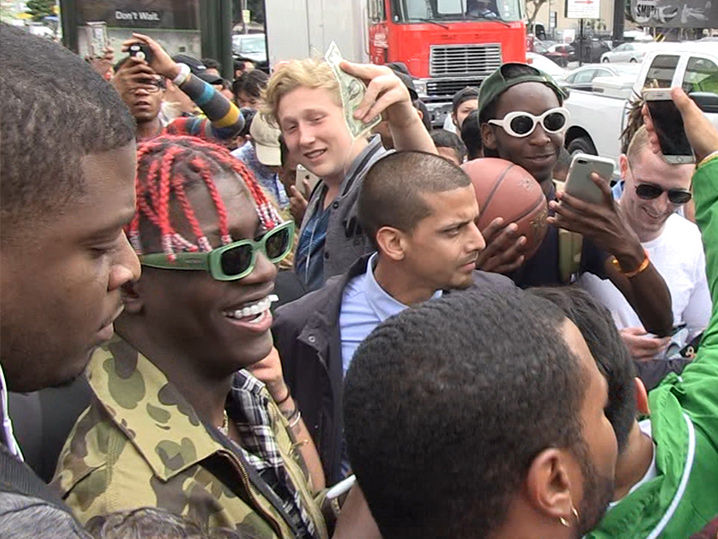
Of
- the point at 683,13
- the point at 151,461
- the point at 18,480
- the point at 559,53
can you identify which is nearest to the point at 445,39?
the point at 683,13

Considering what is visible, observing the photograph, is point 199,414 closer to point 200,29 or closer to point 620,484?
point 620,484

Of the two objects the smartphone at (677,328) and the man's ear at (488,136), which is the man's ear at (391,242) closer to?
the smartphone at (677,328)

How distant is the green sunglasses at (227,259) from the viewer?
5.77 ft

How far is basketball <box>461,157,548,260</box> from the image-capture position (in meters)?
3.15

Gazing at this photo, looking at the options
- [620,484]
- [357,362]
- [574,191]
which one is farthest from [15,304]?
[574,191]

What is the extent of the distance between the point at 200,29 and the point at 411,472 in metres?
10.1

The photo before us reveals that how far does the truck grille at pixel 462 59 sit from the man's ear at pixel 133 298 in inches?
568

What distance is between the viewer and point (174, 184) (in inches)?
71.1

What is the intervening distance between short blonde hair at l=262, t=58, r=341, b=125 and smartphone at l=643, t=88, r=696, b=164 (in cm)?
125

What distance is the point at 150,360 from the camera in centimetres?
176

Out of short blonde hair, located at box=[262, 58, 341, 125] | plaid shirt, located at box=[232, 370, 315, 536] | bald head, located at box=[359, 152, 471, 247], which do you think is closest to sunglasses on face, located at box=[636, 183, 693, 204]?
A: bald head, located at box=[359, 152, 471, 247]

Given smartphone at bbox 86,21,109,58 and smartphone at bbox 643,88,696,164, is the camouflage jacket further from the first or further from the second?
smartphone at bbox 86,21,109,58

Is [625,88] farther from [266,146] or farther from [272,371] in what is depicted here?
[272,371]

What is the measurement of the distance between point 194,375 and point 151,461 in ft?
1.01
